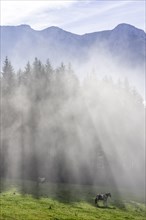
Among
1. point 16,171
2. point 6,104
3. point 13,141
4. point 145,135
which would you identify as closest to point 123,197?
point 16,171

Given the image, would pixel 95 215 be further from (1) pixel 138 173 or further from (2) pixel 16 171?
(1) pixel 138 173

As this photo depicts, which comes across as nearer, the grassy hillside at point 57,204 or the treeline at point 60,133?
the grassy hillside at point 57,204

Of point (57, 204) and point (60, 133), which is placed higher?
point (60, 133)

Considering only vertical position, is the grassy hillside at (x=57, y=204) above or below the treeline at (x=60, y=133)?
below

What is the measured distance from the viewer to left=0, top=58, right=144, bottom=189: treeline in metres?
103

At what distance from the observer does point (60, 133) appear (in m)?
110

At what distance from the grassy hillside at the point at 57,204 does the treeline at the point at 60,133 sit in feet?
64.6

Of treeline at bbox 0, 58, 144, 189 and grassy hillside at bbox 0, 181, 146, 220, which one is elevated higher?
treeline at bbox 0, 58, 144, 189

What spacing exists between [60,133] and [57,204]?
162 feet

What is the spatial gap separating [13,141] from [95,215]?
52755 mm

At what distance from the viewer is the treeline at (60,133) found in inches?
4055

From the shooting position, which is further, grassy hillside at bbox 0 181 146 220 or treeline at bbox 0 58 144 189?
treeline at bbox 0 58 144 189

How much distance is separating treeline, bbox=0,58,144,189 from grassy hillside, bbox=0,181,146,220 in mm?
19705

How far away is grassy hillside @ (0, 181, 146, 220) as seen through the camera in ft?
167
